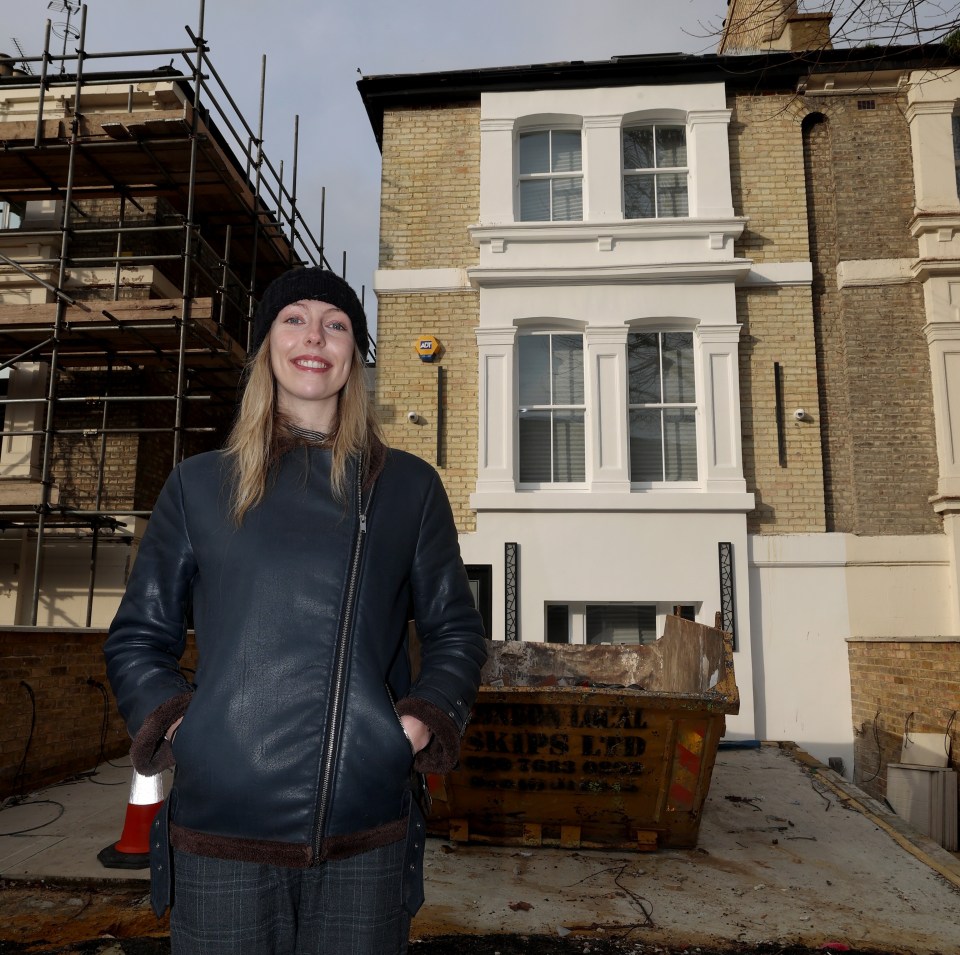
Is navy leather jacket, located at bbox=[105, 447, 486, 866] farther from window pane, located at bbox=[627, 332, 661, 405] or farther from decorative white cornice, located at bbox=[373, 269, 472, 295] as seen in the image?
decorative white cornice, located at bbox=[373, 269, 472, 295]

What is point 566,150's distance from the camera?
11.9m

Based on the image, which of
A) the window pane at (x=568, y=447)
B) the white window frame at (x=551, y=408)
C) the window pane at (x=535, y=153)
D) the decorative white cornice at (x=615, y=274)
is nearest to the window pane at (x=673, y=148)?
the window pane at (x=535, y=153)

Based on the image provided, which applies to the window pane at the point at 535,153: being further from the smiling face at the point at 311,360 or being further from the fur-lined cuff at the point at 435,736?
the fur-lined cuff at the point at 435,736

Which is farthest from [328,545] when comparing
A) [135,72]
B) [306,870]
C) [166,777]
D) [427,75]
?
[135,72]

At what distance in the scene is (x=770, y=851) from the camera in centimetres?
588

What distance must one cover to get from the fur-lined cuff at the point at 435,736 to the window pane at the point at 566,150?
37.0 feet

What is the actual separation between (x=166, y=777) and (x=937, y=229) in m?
11.6

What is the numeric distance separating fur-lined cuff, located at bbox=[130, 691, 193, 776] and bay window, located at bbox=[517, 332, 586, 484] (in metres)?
9.40

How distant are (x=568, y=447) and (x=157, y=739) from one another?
9635 mm

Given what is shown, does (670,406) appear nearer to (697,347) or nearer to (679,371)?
(679,371)

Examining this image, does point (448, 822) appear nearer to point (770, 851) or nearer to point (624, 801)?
point (624, 801)

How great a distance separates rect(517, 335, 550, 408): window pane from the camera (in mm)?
11328

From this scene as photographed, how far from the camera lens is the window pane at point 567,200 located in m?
11.7

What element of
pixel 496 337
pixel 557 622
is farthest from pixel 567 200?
pixel 557 622
